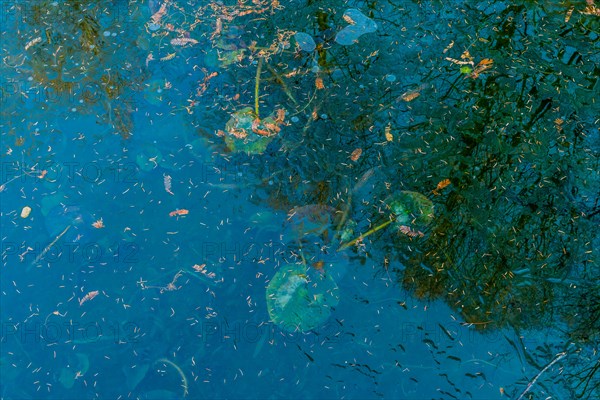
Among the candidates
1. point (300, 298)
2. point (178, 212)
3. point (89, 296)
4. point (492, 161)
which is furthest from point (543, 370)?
point (89, 296)

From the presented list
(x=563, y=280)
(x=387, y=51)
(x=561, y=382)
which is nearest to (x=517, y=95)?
(x=387, y=51)

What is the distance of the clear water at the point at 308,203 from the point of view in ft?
7.06

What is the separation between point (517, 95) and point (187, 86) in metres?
1.26

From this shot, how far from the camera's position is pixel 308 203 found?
2.29m

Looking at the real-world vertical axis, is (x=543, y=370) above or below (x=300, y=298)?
below

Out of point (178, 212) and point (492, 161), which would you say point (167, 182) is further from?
point (492, 161)

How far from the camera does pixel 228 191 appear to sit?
231 cm

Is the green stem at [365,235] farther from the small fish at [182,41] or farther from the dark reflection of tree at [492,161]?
the small fish at [182,41]

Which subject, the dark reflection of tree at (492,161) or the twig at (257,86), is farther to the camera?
the twig at (257,86)

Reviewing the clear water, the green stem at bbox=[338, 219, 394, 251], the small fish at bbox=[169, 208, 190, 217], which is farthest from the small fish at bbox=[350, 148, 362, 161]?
the small fish at bbox=[169, 208, 190, 217]

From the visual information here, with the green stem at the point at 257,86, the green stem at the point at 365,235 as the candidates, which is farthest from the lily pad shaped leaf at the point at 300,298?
the green stem at the point at 257,86

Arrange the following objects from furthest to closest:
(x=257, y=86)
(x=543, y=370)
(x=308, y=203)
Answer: (x=257, y=86) < (x=308, y=203) < (x=543, y=370)

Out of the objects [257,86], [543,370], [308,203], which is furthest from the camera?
[257,86]

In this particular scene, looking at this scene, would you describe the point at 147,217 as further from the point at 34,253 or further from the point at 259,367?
the point at 259,367
